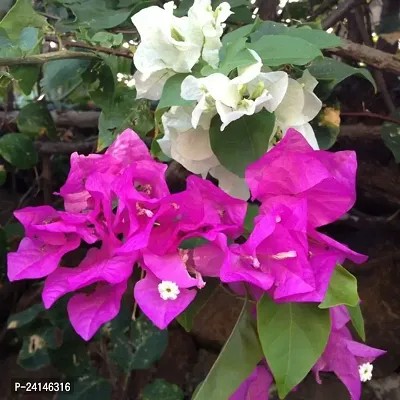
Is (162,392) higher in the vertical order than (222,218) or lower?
lower

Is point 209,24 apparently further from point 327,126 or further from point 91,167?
point 327,126

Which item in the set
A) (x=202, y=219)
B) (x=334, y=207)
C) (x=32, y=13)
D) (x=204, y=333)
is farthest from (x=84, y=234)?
(x=204, y=333)

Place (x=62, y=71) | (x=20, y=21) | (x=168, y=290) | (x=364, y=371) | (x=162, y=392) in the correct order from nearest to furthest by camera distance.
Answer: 1. (x=168, y=290)
2. (x=364, y=371)
3. (x=20, y=21)
4. (x=62, y=71)
5. (x=162, y=392)

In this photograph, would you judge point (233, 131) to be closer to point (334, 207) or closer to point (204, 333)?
point (334, 207)

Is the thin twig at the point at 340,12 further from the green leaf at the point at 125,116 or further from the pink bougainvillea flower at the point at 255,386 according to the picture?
the pink bougainvillea flower at the point at 255,386

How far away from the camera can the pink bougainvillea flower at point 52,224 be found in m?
0.38

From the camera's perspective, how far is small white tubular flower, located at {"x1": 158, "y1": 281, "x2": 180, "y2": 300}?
14.1 inches

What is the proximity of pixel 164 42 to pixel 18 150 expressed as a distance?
625 millimetres

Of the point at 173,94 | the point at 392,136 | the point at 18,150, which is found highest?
the point at 173,94

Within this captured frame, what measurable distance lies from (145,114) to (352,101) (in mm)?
484

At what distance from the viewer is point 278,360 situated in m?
0.37

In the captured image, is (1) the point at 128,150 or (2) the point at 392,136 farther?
(2) the point at 392,136

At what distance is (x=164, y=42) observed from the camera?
41 centimetres

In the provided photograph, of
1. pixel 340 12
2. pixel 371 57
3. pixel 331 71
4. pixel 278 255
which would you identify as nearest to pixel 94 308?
pixel 278 255
